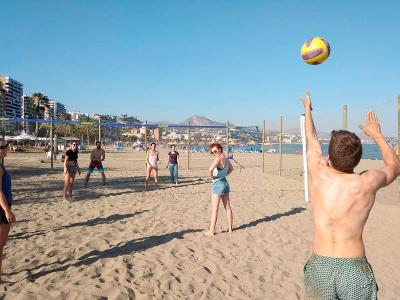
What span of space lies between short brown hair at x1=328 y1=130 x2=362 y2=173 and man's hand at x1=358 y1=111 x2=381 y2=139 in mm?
208

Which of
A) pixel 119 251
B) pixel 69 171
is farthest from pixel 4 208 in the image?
pixel 69 171

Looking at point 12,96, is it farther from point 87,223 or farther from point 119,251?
point 119,251

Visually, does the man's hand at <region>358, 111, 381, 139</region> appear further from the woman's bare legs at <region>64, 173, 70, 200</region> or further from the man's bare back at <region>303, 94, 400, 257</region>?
the woman's bare legs at <region>64, 173, 70, 200</region>

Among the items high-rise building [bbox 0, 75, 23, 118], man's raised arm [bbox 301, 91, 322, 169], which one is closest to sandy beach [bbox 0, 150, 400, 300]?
man's raised arm [bbox 301, 91, 322, 169]

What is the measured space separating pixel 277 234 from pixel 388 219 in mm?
2715

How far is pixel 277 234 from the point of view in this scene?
5.86 meters

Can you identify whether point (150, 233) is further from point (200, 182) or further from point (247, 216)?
point (200, 182)

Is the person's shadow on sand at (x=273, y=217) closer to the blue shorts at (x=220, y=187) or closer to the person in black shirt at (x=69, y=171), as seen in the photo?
the blue shorts at (x=220, y=187)

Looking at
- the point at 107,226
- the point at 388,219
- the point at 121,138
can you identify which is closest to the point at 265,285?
the point at 107,226

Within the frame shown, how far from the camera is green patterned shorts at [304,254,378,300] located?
177 cm

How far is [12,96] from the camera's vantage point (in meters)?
158

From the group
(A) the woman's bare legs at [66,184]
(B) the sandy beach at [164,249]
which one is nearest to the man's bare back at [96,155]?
(B) the sandy beach at [164,249]

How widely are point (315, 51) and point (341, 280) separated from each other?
3414mm

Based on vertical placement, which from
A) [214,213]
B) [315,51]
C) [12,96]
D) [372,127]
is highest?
[12,96]
